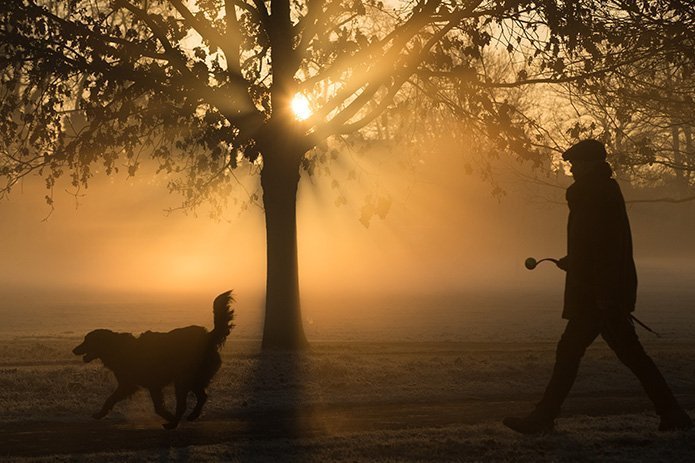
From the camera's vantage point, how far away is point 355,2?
15570mm

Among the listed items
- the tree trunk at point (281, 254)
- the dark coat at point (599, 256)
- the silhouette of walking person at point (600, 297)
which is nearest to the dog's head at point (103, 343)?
the silhouette of walking person at point (600, 297)

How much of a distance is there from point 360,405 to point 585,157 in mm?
3908

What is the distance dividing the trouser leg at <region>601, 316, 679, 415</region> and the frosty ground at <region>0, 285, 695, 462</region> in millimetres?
326

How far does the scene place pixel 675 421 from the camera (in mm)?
8500

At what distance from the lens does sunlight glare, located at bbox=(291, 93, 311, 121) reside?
16444 mm

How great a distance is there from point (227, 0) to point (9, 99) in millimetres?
3700

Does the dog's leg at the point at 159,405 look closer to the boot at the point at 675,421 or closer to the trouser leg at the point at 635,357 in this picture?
the trouser leg at the point at 635,357

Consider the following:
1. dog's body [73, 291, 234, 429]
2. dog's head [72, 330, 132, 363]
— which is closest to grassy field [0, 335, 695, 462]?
dog's body [73, 291, 234, 429]

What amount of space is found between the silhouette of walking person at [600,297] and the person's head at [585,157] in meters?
0.12

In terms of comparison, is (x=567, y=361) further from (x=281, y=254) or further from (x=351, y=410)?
(x=281, y=254)

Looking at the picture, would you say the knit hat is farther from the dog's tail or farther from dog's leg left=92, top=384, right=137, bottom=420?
dog's leg left=92, top=384, right=137, bottom=420

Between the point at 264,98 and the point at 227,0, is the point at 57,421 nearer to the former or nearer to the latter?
the point at 264,98

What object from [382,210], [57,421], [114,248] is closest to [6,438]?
[57,421]

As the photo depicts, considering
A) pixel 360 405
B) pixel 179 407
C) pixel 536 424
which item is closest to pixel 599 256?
pixel 536 424
